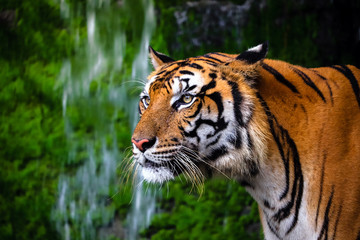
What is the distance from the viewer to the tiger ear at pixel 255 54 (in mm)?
2069

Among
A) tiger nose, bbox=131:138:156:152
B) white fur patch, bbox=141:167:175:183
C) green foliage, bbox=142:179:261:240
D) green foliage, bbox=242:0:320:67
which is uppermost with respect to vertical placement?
green foliage, bbox=242:0:320:67

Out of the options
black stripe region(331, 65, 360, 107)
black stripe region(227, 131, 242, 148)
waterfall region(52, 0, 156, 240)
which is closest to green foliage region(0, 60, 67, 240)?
waterfall region(52, 0, 156, 240)

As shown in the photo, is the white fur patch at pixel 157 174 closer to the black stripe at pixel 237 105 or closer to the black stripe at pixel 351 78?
the black stripe at pixel 237 105

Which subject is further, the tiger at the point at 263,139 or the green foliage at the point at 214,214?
the green foliage at the point at 214,214

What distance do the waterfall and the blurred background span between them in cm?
1

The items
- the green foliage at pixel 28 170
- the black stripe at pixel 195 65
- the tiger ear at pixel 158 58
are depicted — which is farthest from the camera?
the green foliage at pixel 28 170

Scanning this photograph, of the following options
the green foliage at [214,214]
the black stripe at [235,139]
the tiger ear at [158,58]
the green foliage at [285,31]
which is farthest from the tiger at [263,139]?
the green foliage at [285,31]

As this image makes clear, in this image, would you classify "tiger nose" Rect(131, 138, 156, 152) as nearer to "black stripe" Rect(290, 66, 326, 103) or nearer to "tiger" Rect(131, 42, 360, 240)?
"tiger" Rect(131, 42, 360, 240)

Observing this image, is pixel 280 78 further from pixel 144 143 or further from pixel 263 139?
pixel 144 143

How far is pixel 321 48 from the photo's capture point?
482 cm

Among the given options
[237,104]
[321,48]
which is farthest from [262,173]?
[321,48]

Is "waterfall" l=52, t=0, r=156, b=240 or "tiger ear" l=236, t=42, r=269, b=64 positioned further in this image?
"waterfall" l=52, t=0, r=156, b=240

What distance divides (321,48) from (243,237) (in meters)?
2.13

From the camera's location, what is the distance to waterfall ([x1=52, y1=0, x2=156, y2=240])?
190 inches
